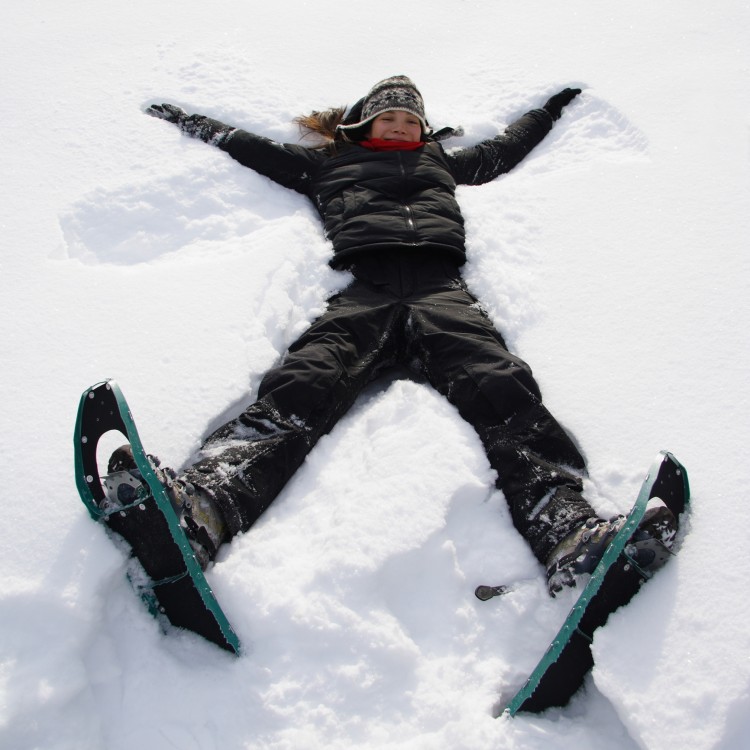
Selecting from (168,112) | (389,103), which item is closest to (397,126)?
(389,103)

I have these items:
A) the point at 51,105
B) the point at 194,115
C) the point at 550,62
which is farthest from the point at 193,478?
the point at 550,62

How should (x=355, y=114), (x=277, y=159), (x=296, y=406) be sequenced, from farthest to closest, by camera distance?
(x=355, y=114) < (x=277, y=159) < (x=296, y=406)

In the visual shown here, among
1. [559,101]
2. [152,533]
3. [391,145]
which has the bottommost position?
[152,533]

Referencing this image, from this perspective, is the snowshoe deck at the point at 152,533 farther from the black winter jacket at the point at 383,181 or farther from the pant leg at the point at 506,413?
the black winter jacket at the point at 383,181

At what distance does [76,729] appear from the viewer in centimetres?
133

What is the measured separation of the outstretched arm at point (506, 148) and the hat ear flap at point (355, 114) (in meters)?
0.52

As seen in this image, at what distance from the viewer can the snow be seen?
1.40 m

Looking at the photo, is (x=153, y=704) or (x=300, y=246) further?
(x=300, y=246)

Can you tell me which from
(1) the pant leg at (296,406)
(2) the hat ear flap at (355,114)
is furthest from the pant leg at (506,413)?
(2) the hat ear flap at (355,114)

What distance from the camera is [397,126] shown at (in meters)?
2.81

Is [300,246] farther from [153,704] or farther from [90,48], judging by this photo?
[90,48]

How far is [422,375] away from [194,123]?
5.28 ft

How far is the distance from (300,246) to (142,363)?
0.76m

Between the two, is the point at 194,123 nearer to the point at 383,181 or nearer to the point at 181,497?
the point at 383,181
